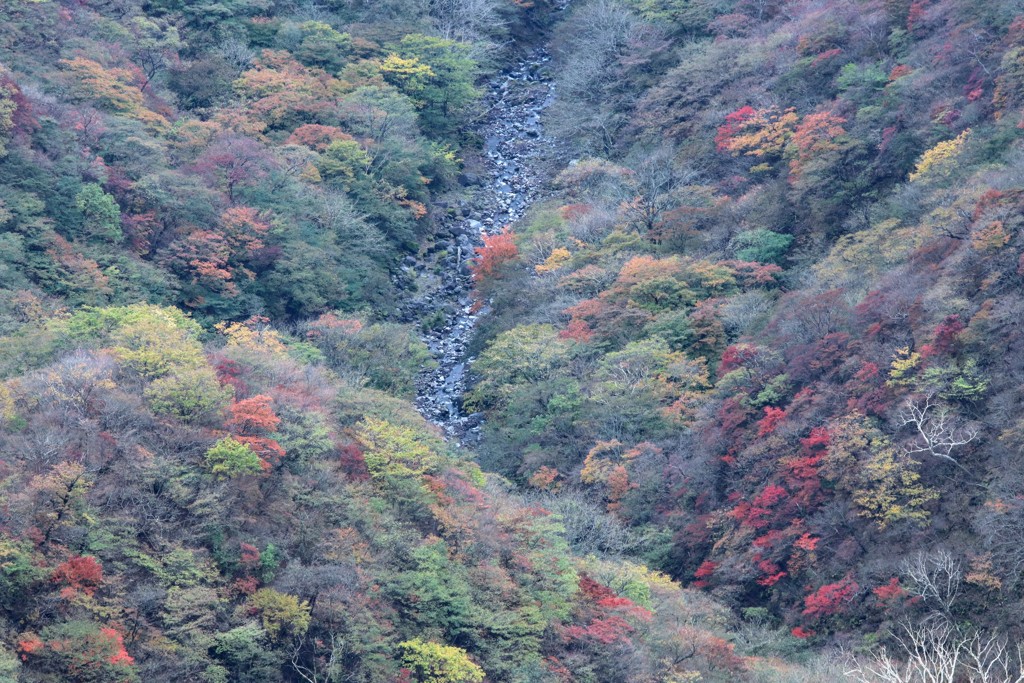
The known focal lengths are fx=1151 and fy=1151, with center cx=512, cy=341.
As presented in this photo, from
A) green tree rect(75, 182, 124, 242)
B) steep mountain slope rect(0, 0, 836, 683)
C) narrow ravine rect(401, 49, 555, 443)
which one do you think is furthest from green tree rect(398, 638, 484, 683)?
green tree rect(75, 182, 124, 242)

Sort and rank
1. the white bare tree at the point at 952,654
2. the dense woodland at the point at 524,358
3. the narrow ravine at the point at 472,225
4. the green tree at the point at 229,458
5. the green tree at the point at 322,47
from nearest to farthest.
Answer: the white bare tree at the point at 952,654, the dense woodland at the point at 524,358, the green tree at the point at 229,458, the narrow ravine at the point at 472,225, the green tree at the point at 322,47

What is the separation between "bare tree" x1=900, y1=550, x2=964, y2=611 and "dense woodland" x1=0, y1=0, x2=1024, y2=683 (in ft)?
0.52

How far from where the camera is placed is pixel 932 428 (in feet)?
106

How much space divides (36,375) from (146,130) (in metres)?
23.7

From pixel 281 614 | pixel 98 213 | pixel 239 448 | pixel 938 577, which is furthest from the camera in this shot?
pixel 98 213

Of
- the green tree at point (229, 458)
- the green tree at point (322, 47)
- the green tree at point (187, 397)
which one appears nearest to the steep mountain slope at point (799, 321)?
the green tree at point (229, 458)

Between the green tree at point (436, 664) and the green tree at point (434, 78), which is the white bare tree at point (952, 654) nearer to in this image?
the green tree at point (436, 664)

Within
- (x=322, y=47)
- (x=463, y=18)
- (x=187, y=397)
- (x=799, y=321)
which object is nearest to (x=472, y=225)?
(x=322, y=47)

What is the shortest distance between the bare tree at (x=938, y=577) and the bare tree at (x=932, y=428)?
2.99m

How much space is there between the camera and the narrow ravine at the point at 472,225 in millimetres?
50281

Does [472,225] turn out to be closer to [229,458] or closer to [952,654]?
[229,458]

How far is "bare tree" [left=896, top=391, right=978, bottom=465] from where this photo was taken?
31500 millimetres

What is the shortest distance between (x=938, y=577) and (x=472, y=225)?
36.9 m

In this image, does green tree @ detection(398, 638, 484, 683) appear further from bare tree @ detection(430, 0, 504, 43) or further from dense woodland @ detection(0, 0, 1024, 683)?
bare tree @ detection(430, 0, 504, 43)
